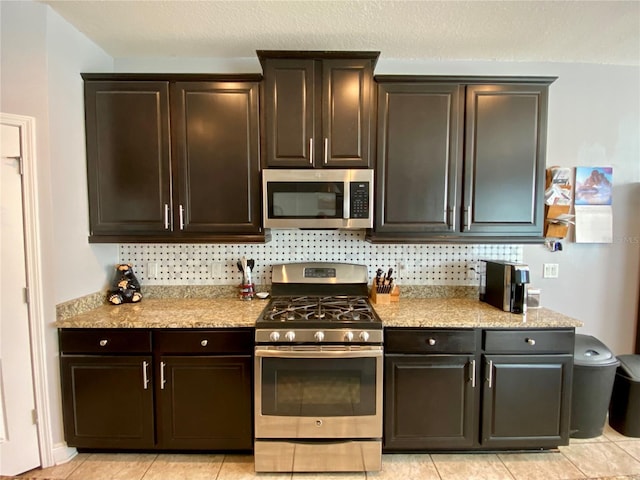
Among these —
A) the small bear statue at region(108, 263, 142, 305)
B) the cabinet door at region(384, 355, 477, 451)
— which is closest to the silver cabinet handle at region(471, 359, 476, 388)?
the cabinet door at region(384, 355, 477, 451)

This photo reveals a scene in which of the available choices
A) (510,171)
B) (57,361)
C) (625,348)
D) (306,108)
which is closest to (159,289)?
(57,361)

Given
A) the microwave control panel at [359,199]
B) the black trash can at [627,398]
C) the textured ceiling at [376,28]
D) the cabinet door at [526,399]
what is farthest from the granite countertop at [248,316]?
the textured ceiling at [376,28]

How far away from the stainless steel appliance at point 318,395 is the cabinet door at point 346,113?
1.10m

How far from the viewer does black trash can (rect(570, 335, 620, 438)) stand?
6.67ft

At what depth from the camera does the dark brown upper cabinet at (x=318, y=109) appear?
6.45 ft

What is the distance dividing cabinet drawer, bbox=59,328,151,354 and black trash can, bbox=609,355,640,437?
3.32 m

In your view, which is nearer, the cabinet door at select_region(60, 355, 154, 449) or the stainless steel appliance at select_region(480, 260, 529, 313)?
the cabinet door at select_region(60, 355, 154, 449)

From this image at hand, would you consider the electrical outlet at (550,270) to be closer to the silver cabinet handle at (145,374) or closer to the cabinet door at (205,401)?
the cabinet door at (205,401)

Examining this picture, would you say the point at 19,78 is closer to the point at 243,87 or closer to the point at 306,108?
the point at 243,87

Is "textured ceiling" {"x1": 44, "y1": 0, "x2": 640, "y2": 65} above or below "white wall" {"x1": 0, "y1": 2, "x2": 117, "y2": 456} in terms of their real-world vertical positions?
above

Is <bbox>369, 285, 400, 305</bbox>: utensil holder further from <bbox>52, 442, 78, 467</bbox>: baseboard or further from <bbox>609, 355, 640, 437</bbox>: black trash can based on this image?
<bbox>52, 442, 78, 467</bbox>: baseboard

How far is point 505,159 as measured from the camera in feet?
6.72

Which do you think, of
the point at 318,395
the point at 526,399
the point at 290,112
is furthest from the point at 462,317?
the point at 290,112

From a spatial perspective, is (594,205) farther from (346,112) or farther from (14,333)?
(14,333)
